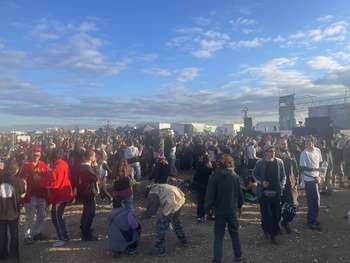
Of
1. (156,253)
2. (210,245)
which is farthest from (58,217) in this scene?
(210,245)

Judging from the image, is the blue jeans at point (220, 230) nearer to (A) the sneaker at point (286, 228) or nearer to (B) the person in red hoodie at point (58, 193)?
(A) the sneaker at point (286, 228)

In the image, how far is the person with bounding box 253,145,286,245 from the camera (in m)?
5.50

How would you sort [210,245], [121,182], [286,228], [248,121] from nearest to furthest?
[210,245] < [121,182] < [286,228] < [248,121]

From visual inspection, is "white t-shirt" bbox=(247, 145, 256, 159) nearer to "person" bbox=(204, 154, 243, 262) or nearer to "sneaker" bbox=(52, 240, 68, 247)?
"person" bbox=(204, 154, 243, 262)

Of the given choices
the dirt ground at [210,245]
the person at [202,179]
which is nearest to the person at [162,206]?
the dirt ground at [210,245]

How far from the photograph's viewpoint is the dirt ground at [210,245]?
5.06 metres

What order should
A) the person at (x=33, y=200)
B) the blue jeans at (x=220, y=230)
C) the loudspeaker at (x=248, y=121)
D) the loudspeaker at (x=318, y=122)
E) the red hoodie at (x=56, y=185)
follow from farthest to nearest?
the loudspeaker at (x=248, y=121), the loudspeaker at (x=318, y=122), the person at (x=33, y=200), the red hoodie at (x=56, y=185), the blue jeans at (x=220, y=230)

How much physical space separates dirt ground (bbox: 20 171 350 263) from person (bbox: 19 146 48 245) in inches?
8.3

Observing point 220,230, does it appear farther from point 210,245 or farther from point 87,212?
point 87,212

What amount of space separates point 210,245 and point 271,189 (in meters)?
1.66

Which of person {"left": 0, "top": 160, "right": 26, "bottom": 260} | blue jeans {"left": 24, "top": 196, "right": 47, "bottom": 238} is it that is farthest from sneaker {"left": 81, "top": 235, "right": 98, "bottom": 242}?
person {"left": 0, "top": 160, "right": 26, "bottom": 260}

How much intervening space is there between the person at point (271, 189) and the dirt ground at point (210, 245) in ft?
1.34

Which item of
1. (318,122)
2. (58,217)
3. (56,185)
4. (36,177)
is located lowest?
(58,217)

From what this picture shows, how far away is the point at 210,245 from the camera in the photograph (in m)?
5.57
